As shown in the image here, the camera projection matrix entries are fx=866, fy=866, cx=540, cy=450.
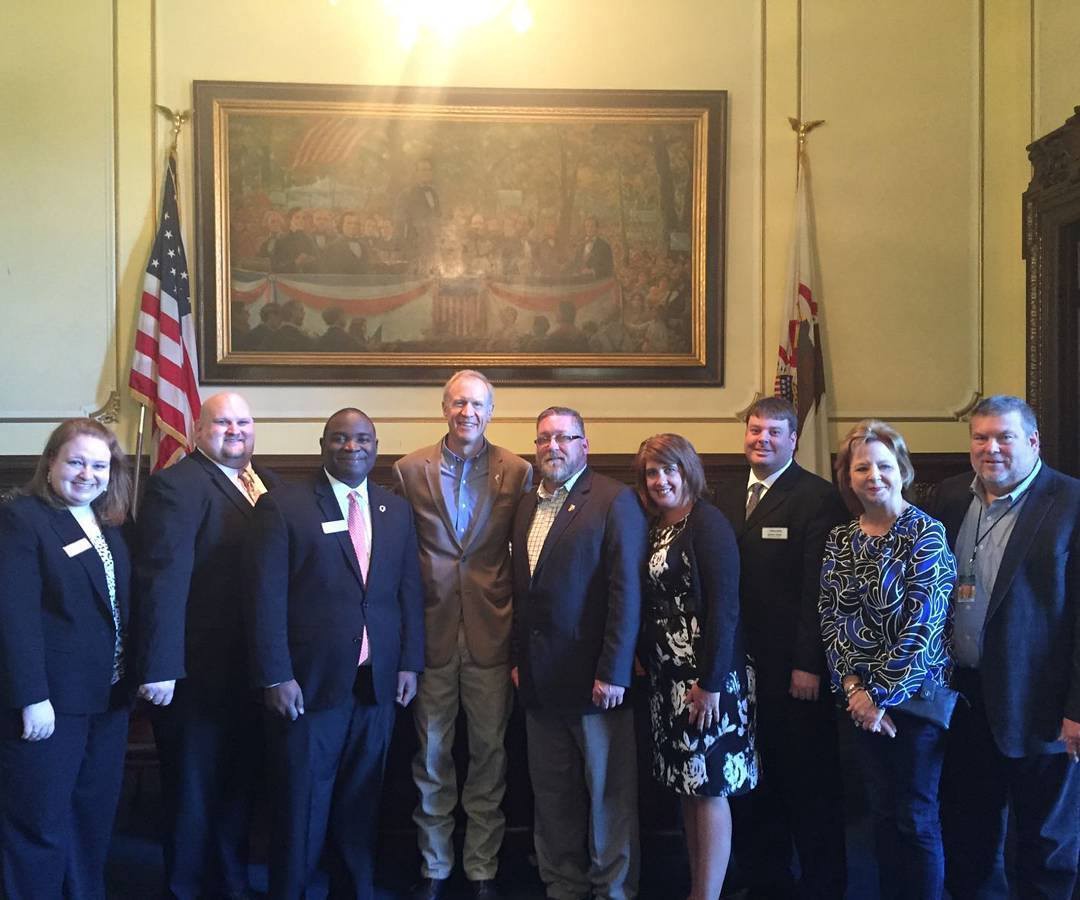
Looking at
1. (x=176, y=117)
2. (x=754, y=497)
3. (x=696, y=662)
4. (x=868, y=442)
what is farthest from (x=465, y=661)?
(x=176, y=117)

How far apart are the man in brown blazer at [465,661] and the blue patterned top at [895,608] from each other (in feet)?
3.92

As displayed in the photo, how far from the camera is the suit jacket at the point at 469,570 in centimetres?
317

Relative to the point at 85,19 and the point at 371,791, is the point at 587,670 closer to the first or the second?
the point at 371,791

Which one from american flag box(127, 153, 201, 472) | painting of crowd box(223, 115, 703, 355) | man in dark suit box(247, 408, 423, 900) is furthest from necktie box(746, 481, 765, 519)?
american flag box(127, 153, 201, 472)

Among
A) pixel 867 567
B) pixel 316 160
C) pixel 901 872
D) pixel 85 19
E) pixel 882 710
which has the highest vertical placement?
pixel 85 19

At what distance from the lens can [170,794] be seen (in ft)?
9.73

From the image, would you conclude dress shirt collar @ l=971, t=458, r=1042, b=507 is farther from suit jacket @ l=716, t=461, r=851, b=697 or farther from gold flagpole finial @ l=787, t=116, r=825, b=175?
gold flagpole finial @ l=787, t=116, r=825, b=175

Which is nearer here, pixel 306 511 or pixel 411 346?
pixel 306 511

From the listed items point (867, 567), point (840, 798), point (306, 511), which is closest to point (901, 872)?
point (840, 798)

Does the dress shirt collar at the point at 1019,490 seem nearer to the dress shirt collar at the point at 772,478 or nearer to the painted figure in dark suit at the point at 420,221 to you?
the dress shirt collar at the point at 772,478

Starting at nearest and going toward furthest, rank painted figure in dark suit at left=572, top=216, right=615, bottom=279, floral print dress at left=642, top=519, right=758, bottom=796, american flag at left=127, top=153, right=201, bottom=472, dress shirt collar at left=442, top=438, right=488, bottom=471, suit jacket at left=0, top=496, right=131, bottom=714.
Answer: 1. suit jacket at left=0, top=496, right=131, bottom=714
2. floral print dress at left=642, top=519, right=758, bottom=796
3. dress shirt collar at left=442, top=438, right=488, bottom=471
4. american flag at left=127, top=153, right=201, bottom=472
5. painted figure in dark suit at left=572, top=216, right=615, bottom=279

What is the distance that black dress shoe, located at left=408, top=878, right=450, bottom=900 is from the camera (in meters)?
3.16

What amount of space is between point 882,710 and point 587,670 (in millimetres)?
930

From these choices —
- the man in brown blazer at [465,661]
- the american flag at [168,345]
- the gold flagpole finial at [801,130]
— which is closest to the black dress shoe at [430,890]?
the man in brown blazer at [465,661]
